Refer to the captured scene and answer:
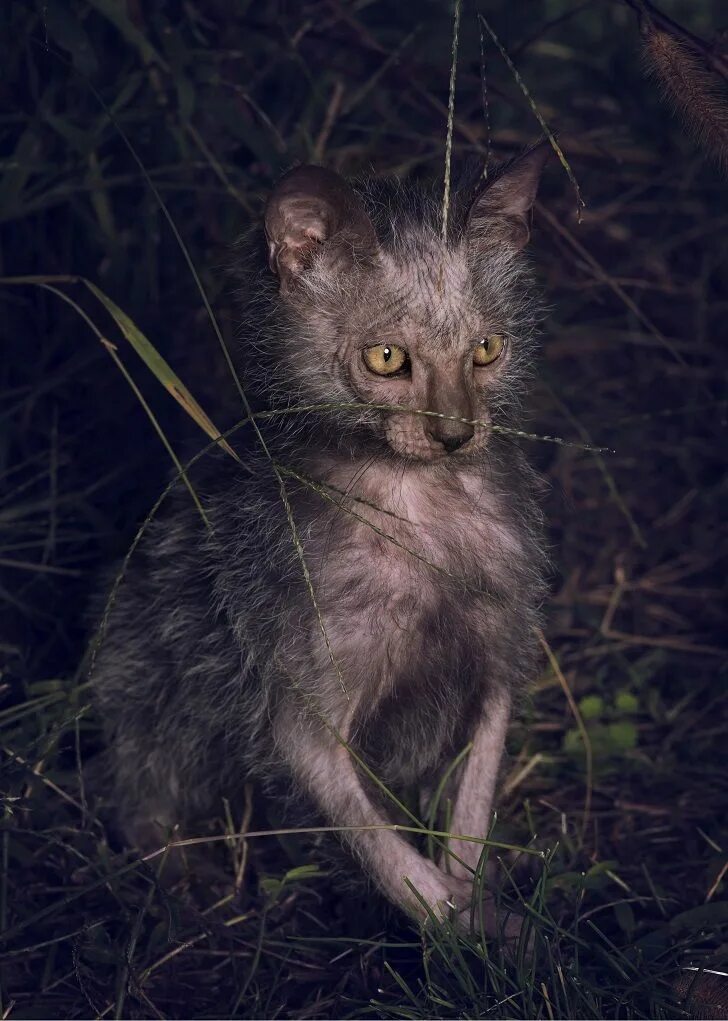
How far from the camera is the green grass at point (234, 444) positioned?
2791 mm

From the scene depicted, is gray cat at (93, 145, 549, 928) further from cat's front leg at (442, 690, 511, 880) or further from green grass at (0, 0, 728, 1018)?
green grass at (0, 0, 728, 1018)

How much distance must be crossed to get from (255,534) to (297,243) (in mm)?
697

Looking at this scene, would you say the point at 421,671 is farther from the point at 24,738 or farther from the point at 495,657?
the point at 24,738

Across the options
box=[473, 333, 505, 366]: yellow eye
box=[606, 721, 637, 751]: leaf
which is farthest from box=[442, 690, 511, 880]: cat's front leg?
box=[473, 333, 505, 366]: yellow eye

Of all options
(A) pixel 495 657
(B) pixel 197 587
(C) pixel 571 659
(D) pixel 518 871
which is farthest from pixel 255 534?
(C) pixel 571 659

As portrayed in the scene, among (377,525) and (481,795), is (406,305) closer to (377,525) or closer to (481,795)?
(377,525)

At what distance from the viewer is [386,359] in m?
2.59

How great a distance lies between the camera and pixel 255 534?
2949 millimetres

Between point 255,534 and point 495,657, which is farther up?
point 255,534

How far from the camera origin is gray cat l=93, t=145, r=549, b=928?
2605mm

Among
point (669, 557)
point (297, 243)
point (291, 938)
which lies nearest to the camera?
point (297, 243)

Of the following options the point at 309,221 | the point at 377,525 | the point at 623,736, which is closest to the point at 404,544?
the point at 377,525

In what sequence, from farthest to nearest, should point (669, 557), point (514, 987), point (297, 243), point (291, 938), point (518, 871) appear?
point (669, 557) → point (518, 871) → point (291, 938) → point (297, 243) → point (514, 987)

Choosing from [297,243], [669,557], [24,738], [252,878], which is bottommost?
[252,878]
